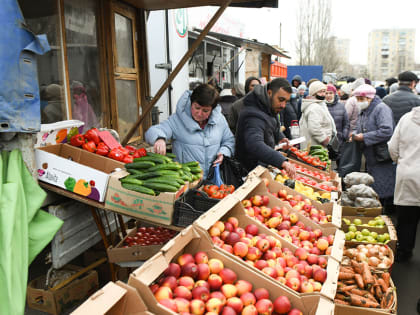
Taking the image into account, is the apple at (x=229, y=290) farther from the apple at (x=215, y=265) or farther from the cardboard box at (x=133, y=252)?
the cardboard box at (x=133, y=252)

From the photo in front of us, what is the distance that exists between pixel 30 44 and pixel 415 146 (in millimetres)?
4154

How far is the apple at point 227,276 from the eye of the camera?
2090 millimetres

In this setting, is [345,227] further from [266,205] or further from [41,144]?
[41,144]

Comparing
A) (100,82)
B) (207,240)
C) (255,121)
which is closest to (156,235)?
(207,240)

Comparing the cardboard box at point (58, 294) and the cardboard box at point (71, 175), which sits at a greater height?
the cardboard box at point (71, 175)

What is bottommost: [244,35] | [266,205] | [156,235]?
[156,235]

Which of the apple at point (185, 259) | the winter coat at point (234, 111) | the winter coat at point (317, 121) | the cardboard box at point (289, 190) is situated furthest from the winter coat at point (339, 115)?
the apple at point (185, 259)

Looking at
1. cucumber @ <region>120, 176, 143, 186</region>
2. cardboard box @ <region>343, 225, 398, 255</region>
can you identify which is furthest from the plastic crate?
cardboard box @ <region>343, 225, 398, 255</region>

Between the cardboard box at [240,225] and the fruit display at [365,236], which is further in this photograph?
the fruit display at [365,236]

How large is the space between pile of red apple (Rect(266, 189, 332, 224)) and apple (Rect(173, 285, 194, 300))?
4.94 ft

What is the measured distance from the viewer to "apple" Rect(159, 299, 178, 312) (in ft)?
5.71

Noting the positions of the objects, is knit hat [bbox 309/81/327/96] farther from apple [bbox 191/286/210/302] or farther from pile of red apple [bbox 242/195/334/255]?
apple [bbox 191/286/210/302]

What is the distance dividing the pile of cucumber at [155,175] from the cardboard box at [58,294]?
1267 mm

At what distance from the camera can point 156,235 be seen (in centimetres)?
344
